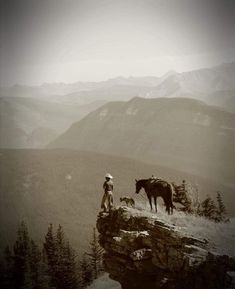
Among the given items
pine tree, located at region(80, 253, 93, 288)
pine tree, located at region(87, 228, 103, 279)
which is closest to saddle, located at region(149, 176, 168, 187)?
pine tree, located at region(87, 228, 103, 279)

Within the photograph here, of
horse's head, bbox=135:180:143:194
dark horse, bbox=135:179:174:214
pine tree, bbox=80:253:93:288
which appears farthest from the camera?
pine tree, bbox=80:253:93:288

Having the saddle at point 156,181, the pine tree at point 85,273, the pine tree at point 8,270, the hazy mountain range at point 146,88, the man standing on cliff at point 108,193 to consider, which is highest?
the hazy mountain range at point 146,88

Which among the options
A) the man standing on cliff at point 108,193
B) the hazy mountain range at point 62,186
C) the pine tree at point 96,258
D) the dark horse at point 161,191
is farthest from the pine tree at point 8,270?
the dark horse at point 161,191

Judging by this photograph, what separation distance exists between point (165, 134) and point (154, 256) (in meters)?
5.05

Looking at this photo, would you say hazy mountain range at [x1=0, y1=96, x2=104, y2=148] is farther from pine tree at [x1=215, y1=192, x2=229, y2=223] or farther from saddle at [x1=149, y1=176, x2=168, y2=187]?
pine tree at [x1=215, y1=192, x2=229, y2=223]

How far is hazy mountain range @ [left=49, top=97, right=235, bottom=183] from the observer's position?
14.4m

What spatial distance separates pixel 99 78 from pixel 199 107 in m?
4.18

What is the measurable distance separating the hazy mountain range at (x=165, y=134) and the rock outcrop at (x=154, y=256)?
305 centimetres

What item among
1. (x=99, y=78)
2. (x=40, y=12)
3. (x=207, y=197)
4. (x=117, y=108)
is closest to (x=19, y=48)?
(x=40, y=12)

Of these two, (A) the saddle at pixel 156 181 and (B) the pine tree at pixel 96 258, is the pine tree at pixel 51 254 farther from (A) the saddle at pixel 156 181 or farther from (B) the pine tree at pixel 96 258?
(A) the saddle at pixel 156 181

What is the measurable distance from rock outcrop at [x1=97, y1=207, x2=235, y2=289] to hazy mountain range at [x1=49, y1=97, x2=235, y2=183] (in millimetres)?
3046

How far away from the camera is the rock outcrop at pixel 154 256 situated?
11188 mm

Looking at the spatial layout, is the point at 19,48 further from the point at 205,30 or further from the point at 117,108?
the point at 205,30

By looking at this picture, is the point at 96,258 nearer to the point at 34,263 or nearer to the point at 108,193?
the point at 34,263
